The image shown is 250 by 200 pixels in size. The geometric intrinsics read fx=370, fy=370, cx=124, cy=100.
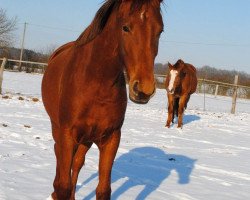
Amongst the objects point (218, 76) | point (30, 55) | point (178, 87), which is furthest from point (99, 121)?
point (30, 55)

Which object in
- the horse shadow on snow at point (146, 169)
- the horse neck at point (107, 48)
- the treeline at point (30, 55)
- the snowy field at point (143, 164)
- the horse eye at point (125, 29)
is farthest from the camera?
the treeline at point (30, 55)

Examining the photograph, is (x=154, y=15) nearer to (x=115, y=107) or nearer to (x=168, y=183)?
(x=115, y=107)

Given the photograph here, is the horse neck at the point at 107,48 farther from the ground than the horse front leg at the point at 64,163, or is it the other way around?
the horse neck at the point at 107,48

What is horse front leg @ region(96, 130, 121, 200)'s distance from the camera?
2.96 meters

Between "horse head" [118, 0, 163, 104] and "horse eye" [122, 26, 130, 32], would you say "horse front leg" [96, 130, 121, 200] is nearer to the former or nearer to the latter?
"horse head" [118, 0, 163, 104]

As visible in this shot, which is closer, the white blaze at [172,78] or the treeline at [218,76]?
the white blaze at [172,78]

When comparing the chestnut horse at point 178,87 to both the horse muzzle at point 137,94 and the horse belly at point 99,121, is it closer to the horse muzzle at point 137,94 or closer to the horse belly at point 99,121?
the horse belly at point 99,121

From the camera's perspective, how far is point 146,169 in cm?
539

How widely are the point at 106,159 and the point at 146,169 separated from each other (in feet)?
8.22

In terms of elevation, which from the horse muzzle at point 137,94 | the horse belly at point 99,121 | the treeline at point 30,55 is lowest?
the horse belly at point 99,121

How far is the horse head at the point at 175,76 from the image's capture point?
1010 cm

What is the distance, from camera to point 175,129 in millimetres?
10102

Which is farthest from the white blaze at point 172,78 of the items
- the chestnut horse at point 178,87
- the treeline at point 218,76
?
the treeline at point 218,76

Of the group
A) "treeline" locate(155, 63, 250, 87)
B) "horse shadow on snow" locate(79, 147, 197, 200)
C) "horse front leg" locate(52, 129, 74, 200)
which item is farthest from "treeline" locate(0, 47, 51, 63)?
"horse front leg" locate(52, 129, 74, 200)
